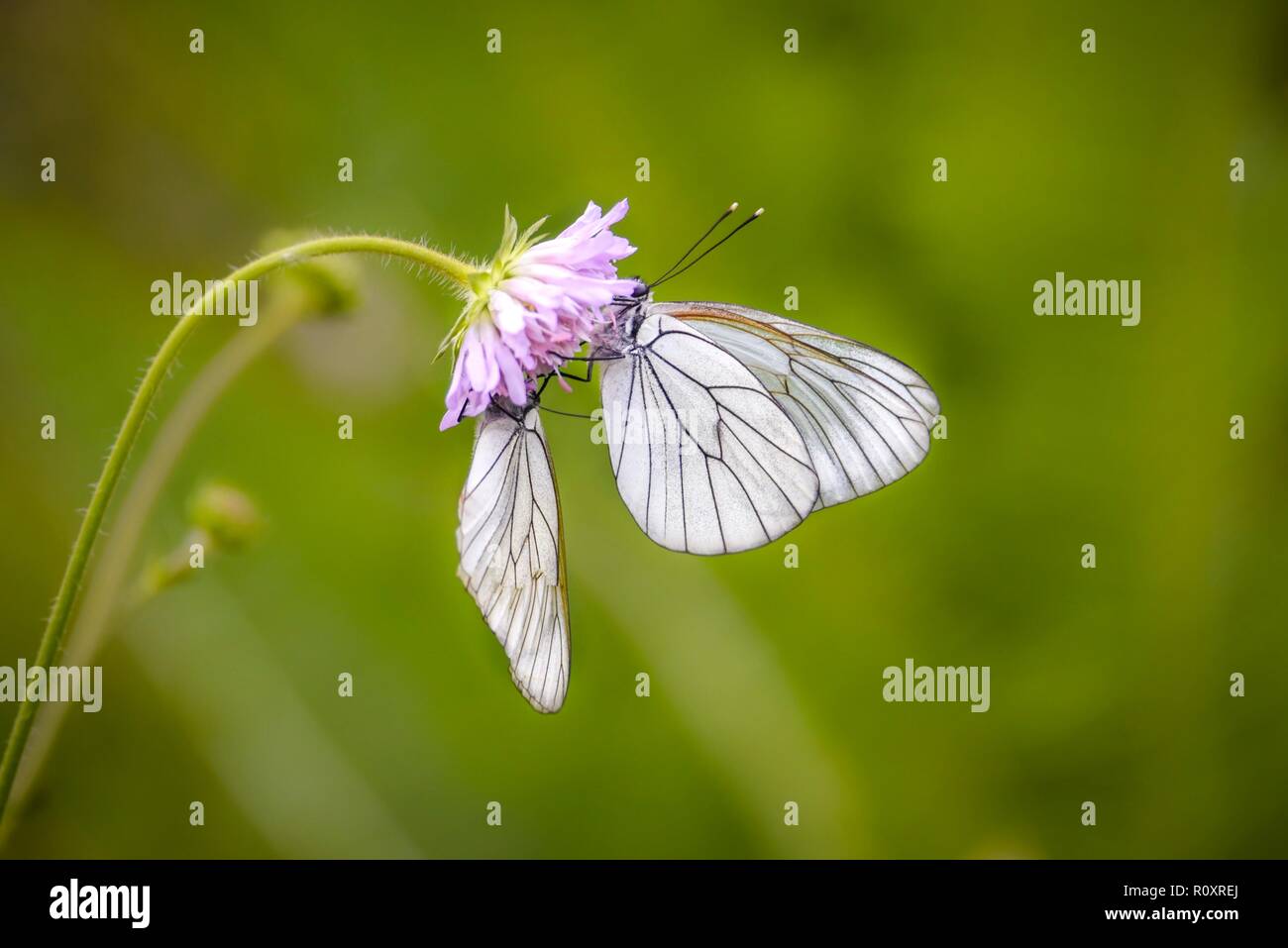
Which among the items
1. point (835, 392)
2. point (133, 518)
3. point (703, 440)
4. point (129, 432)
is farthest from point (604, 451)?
point (129, 432)

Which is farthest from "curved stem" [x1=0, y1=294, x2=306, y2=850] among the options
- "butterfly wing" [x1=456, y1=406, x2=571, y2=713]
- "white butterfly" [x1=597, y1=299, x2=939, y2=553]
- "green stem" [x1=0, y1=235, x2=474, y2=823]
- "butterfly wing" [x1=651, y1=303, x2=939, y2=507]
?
"butterfly wing" [x1=651, y1=303, x2=939, y2=507]

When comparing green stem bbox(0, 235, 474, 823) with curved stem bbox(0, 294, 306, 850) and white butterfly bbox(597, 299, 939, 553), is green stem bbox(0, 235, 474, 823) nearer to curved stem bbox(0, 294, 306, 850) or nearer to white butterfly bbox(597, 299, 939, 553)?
curved stem bbox(0, 294, 306, 850)

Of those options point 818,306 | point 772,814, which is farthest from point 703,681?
point 818,306

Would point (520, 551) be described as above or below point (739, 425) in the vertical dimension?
below

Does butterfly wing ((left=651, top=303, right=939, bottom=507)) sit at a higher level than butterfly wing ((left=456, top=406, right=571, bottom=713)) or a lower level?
higher

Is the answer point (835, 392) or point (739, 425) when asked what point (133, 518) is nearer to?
point (739, 425)

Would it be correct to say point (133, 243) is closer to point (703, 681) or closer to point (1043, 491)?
point (703, 681)
